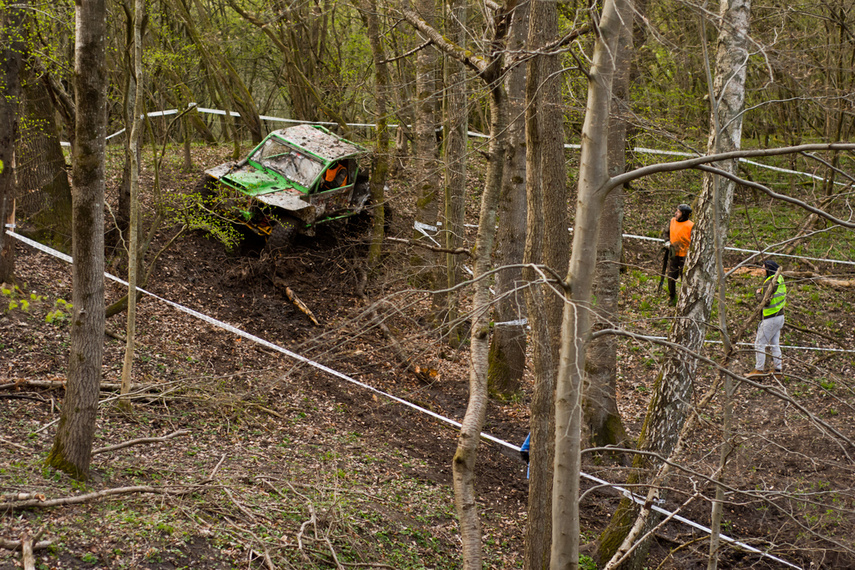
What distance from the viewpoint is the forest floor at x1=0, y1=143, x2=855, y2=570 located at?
5.01 metres

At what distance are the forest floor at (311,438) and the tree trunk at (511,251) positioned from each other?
0.58 metres

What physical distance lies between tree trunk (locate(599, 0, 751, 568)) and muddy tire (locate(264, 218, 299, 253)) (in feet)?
23.6

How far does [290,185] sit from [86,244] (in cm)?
734

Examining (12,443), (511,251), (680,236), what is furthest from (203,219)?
(680,236)

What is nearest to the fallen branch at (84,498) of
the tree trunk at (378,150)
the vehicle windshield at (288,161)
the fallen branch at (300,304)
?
the fallen branch at (300,304)

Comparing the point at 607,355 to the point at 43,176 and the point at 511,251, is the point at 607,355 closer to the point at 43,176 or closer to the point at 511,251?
the point at 511,251

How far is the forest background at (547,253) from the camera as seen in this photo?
4246 mm

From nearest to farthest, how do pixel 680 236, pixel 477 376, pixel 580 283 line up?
pixel 580 283, pixel 477 376, pixel 680 236

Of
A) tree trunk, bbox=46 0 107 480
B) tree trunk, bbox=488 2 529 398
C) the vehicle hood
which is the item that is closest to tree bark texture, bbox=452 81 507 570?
tree trunk, bbox=46 0 107 480

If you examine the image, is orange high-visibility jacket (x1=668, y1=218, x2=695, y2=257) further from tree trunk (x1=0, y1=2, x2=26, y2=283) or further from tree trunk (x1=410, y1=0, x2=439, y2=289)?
tree trunk (x1=0, y1=2, x2=26, y2=283)

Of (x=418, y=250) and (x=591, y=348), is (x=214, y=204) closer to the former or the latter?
(x=418, y=250)

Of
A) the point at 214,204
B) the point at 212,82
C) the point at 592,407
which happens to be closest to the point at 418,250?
the point at 214,204

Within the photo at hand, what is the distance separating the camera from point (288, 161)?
42.0 ft

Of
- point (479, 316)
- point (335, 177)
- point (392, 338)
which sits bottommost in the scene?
point (392, 338)
